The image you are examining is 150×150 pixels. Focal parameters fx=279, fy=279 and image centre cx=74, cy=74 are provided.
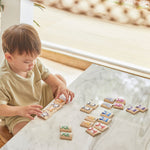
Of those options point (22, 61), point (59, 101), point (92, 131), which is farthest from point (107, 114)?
Result: point (22, 61)

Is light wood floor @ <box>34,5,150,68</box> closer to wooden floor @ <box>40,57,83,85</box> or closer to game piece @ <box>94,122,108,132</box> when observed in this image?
wooden floor @ <box>40,57,83,85</box>

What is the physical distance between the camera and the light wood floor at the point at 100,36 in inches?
129

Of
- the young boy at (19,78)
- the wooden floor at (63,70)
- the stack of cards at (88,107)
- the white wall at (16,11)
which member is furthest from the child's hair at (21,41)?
the wooden floor at (63,70)

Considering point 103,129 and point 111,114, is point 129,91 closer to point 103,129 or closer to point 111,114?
point 111,114

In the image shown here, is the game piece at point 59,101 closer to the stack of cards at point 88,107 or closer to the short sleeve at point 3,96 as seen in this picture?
the stack of cards at point 88,107

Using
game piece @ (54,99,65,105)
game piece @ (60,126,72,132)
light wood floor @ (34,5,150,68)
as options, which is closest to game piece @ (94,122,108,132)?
game piece @ (60,126,72,132)

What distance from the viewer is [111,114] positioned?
130cm

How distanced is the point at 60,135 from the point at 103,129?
19cm

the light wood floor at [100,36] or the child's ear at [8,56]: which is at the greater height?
the child's ear at [8,56]

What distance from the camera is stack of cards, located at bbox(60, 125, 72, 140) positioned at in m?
1.12

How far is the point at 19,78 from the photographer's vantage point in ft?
4.88

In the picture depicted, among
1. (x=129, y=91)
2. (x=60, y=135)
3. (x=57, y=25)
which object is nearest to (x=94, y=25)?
(x=57, y=25)

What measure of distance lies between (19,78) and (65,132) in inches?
Result: 18.8

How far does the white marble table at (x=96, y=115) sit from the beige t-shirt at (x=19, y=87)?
0.74 ft
